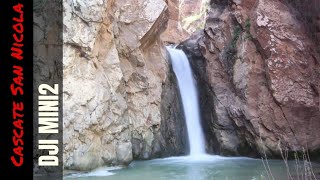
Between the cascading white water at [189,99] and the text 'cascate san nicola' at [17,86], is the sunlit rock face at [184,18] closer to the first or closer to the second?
the cascading white water at [189,99]

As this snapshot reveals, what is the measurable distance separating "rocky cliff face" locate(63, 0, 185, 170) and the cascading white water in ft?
1.43

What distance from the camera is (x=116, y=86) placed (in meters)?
13.0

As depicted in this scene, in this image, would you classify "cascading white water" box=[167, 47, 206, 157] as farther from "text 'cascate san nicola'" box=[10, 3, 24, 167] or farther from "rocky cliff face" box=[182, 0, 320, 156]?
"text 'cascate san nicola'" box=[10, 3, 24, 167]

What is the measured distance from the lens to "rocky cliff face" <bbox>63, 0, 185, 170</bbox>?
11.5 m

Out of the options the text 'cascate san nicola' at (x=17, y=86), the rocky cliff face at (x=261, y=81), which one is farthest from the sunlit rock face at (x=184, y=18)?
the text 'cascate san nicola' at (x=17, y=86)

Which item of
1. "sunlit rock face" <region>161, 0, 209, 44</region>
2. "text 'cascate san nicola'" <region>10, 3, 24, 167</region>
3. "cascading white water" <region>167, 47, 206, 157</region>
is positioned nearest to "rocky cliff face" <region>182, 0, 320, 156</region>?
"cascading white water" <region>167, 47, 206, 157</region>

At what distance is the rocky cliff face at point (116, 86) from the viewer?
11.5m

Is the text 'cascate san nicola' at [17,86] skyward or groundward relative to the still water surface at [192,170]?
skyward

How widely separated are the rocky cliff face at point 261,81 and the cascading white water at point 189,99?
1.21 ft

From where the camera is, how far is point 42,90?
598 centimetres

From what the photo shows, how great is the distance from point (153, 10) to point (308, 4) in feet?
18.9

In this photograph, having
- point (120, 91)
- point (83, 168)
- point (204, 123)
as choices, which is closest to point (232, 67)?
point (204, 123)

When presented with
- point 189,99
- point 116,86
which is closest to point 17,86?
point 116,86

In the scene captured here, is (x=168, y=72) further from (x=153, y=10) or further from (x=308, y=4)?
(x=308, y=4)
